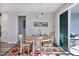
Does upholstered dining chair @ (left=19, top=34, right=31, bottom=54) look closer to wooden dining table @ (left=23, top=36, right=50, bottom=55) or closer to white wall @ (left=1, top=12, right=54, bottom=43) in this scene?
wooden dining table @ (left=23, top=36, right=50, bottom=55)

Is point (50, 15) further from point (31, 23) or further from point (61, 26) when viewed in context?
point (61, 26)

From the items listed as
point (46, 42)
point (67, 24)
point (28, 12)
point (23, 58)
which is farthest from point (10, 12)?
point (23, 58)

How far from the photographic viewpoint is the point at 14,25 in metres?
5.87

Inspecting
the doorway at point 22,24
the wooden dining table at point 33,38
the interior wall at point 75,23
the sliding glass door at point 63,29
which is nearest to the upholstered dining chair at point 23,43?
the wooden dining table at point 33,38

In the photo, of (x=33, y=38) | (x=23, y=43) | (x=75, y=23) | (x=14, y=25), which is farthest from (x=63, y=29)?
(x=14, y=25)

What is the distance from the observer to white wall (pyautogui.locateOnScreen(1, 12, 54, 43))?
5.67 m

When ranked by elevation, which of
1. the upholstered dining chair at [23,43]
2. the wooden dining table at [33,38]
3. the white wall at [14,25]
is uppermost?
the white wall at [14,25]

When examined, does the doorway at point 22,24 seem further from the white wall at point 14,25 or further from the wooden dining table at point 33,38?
the wooden dining table at point 33,38

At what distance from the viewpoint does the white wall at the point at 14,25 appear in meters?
5.67

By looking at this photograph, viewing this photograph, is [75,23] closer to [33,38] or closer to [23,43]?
[33,38]

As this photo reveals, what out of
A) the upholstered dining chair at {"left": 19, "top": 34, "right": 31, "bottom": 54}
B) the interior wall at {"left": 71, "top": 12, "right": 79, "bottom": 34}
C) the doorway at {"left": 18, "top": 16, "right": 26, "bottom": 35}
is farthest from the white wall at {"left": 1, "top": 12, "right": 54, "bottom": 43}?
the interior wall at {"left": 71, "top": 12, "right": 79, "bottom": 34}

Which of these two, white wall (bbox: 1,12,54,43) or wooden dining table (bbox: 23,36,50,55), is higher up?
white wall (bbox: 1,12,54,43)

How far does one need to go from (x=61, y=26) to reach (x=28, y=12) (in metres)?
2.65

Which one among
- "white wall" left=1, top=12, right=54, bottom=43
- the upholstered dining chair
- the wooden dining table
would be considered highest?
"white wall" left=1, top=12, right=54, bottom=43
